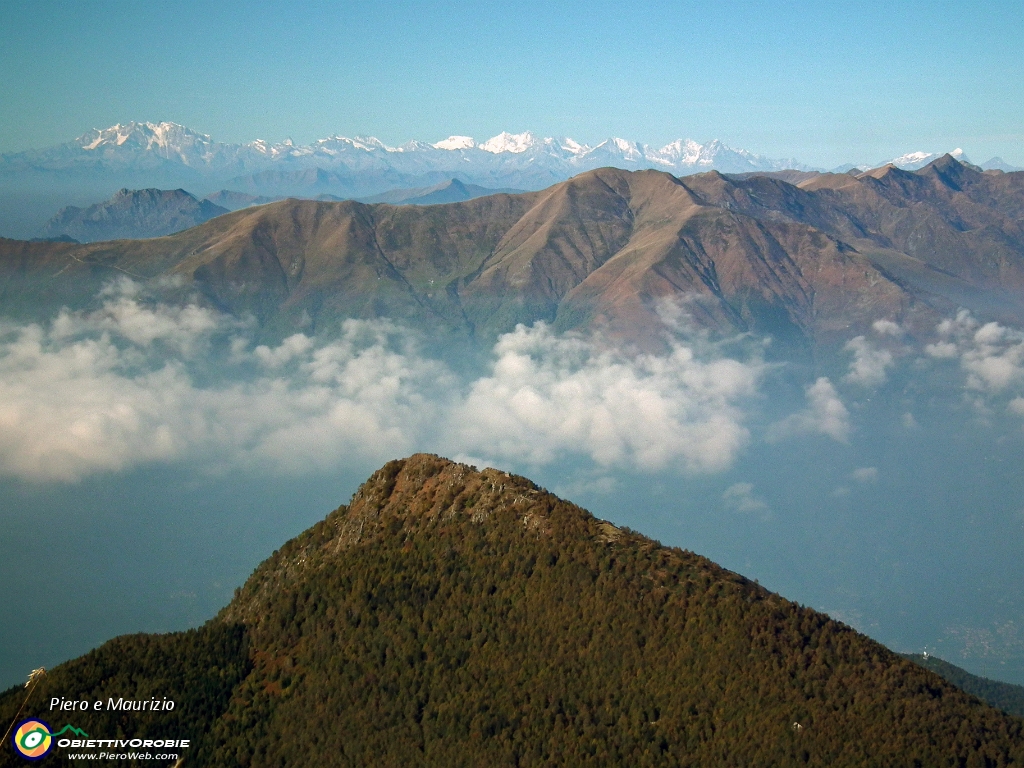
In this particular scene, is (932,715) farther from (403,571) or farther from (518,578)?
(403,571)

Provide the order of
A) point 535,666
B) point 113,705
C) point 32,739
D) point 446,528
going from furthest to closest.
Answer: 1. point 446,528
2. point 535,666
3. point 113,705
4. point 32,739

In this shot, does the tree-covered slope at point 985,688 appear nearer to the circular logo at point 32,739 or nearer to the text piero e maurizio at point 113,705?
the text piero e maurizio at point 113,705

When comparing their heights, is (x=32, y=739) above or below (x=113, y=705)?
below

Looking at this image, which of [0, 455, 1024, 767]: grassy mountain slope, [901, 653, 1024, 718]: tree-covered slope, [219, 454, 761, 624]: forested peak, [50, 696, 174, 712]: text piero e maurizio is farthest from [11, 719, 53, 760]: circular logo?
[901, 653, 1024, 718]: tree-covered slope

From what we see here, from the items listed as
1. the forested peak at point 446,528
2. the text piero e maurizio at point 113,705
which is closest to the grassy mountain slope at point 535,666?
the forested peak at point 446,528

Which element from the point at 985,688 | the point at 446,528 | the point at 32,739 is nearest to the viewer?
the point at 32,739

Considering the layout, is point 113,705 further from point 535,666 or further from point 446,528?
point 535,666

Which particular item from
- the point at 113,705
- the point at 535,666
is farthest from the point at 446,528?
the point at 113,705
